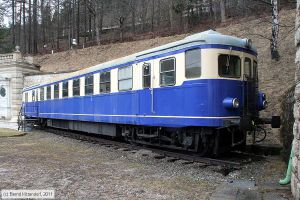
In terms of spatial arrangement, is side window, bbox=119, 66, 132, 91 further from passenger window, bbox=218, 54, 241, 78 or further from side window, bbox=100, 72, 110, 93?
passenger window, bbox=218, 54, 241, 78

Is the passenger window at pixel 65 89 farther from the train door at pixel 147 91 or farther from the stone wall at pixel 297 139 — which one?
the stone wall at pixel 297 139

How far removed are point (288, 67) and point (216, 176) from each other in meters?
13.1

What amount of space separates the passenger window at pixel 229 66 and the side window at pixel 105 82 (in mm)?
5689

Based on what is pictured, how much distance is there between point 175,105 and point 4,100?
92.5 ft

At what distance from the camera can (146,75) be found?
1276cm

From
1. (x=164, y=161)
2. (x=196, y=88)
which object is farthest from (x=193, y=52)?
(x=164, y=161)

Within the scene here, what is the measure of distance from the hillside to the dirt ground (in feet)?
16.5

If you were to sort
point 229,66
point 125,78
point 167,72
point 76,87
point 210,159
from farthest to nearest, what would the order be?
point 76,87
point 125,78
point 167,72
point 229,66
point 210,159

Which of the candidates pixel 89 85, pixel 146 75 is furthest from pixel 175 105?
pixel 89 85

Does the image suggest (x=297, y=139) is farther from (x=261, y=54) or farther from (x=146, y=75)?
(x=261, y=54)

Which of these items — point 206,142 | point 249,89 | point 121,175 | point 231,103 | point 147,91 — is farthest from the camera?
point 147,91

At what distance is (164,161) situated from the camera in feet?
38.3

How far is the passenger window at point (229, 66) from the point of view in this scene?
10742 millimetres

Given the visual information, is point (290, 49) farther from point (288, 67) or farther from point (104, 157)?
point (104, 157)
